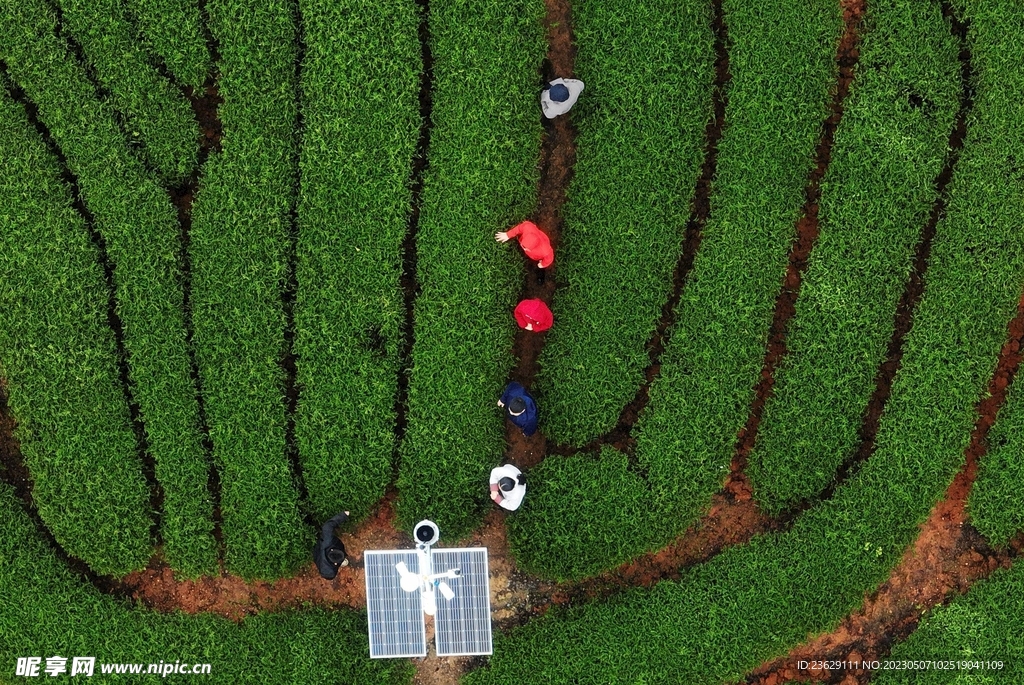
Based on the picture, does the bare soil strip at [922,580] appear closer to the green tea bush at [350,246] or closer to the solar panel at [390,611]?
the solar panel at [390,611]

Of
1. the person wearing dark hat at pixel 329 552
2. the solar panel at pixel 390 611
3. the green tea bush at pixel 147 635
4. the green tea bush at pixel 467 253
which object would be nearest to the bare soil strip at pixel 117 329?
the green tea bush at pixel 147 635

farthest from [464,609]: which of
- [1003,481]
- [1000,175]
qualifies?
[1000,175]

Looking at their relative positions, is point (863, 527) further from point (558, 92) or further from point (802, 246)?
point (558, 92)

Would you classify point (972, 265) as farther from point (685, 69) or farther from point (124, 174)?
point (124, 174)

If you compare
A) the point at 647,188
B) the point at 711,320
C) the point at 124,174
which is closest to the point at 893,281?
the point at 711,320

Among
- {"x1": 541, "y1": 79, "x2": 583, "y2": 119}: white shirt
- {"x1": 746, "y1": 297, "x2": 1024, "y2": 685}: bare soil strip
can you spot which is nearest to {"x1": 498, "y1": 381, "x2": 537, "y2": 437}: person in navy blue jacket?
{"x1": 541, "y1": 79, "x2": 583, "y2": 119}: white shirt
